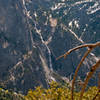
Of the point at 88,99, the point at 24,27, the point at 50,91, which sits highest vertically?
the point at 24,27

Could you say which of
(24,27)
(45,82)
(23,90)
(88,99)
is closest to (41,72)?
(45,82)

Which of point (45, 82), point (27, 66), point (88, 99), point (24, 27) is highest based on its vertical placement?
point (24, 27)

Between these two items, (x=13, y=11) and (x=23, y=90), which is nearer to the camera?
(x=23, y=90)

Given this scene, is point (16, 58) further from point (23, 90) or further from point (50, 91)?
point (50, 91)

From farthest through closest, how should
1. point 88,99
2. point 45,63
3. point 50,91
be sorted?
point 45,63, point 88,99, point 50,91

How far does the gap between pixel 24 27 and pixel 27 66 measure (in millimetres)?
41429

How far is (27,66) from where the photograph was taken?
177 m

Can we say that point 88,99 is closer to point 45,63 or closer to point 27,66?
point 27,66

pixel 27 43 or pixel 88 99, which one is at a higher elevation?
pixel 27 43

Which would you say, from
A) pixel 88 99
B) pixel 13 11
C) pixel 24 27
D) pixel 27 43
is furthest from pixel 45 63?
pixel 88 99

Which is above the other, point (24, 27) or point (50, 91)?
point (24, 27)

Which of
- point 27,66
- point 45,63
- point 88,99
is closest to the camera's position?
point 88,99

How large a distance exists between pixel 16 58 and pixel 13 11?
48.1 m

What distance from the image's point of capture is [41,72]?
590 feet
